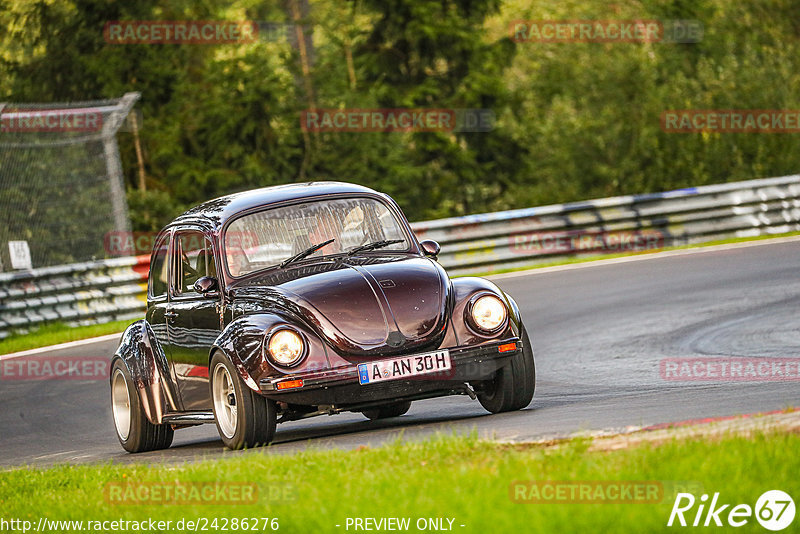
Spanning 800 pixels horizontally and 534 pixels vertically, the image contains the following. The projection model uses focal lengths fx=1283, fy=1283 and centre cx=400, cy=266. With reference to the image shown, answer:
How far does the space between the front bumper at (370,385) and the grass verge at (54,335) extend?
964cm

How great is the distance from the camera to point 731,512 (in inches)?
185

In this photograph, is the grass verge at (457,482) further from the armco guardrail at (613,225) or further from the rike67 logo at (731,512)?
the armco guardrail at (613,225)

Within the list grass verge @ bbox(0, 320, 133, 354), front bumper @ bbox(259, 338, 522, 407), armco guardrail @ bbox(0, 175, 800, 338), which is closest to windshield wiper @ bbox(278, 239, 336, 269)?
front bumper @ bbox(259, 338, 522, 407)

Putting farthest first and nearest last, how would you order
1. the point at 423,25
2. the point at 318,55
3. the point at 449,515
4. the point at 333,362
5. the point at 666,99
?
the point at 318,55 < the point at 423,25 < the point at 666,99 < the point at 333,362 < the point at 449,515

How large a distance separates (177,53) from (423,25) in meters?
6.42

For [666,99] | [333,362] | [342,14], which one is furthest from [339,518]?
[342,14]

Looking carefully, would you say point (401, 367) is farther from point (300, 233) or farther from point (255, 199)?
point (255, 199)

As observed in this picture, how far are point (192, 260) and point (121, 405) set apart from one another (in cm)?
150

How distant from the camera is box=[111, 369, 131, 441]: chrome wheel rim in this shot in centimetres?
982

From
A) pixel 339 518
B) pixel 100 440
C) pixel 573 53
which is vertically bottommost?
pixel 100 440

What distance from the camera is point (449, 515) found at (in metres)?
4.91

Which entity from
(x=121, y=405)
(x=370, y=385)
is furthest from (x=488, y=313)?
(x=121, y=405)

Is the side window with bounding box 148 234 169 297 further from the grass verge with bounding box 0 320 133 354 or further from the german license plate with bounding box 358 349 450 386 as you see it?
the grass verge with bounding box 0 320 133 354

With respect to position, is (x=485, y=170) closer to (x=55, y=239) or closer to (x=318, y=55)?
(x=318, y=55)
